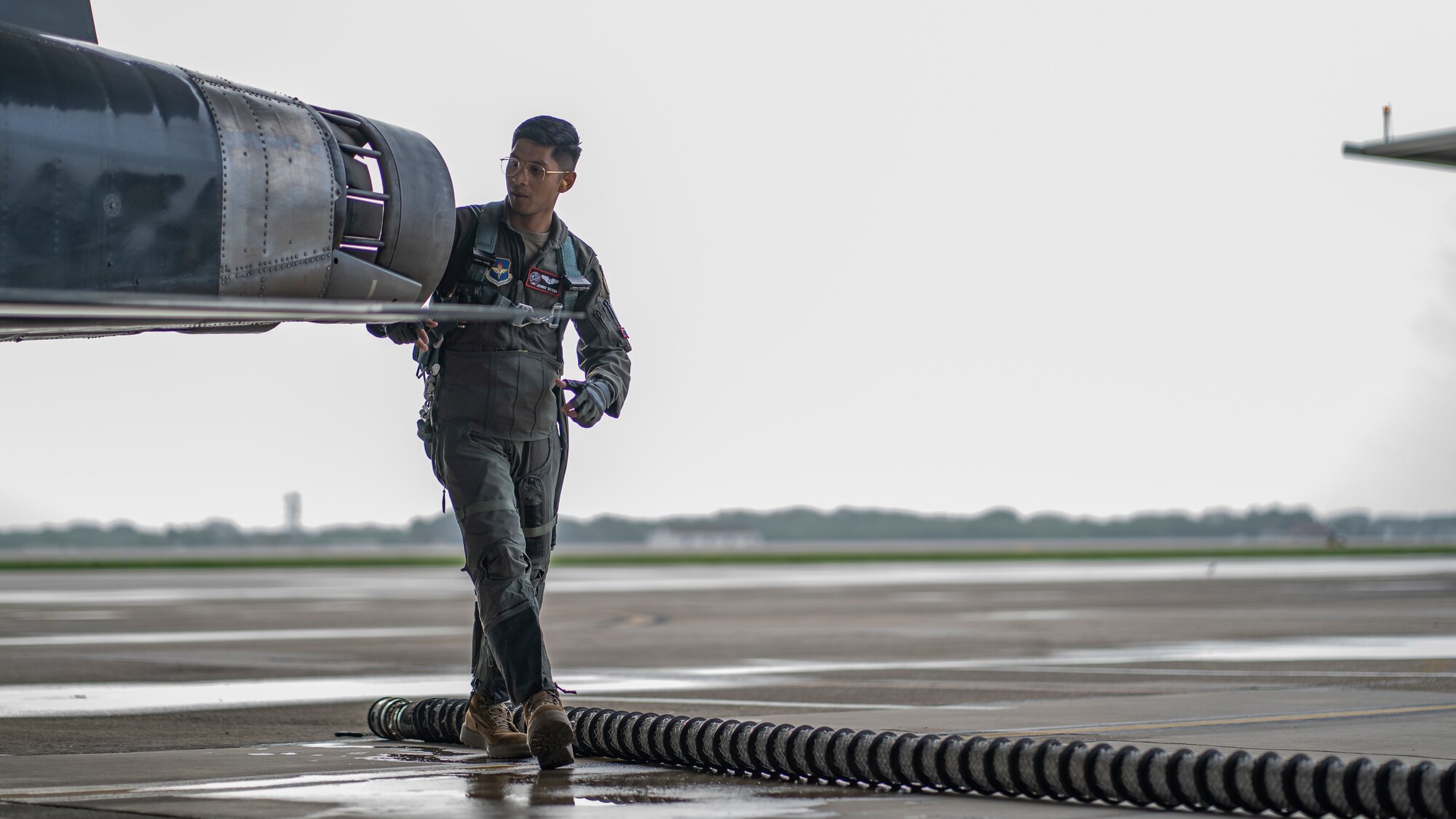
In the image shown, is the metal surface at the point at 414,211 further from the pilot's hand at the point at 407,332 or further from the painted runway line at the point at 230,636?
the painted runway line at the point at 230,636

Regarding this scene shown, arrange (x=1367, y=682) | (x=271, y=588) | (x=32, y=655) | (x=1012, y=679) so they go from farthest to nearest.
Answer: (x=271, y=588) → (x=32, y=655) → (x=1012, y=679) → (x=1367, y=682)

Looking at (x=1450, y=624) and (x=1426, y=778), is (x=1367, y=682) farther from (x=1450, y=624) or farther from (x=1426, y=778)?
(x=1450, y=624)

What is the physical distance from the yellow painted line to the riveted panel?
4.32 metres

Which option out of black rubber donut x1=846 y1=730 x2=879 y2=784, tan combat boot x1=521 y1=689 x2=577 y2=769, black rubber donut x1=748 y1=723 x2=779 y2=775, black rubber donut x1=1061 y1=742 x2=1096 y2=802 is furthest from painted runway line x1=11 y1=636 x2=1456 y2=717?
black rubber donut x1=1061 y1=742 x2=1096 y2=802

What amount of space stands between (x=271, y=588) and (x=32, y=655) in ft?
88.9

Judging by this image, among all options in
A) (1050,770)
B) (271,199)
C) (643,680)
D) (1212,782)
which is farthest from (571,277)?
(643,680)

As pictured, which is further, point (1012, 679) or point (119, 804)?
point (1012, 679)

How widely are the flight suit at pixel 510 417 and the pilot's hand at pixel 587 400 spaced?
0.06 meters

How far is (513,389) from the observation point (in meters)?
8.74

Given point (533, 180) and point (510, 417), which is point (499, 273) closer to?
point (533, 180)

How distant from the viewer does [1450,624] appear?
71.9 ft

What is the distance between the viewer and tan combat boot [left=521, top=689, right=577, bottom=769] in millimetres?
7926

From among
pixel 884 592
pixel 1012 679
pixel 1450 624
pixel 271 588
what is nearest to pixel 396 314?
pixel 1012 679

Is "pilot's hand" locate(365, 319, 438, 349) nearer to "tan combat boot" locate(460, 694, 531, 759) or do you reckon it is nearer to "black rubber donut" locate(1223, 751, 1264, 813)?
"tan combat boot" locate(460, 694, 531, 759)
